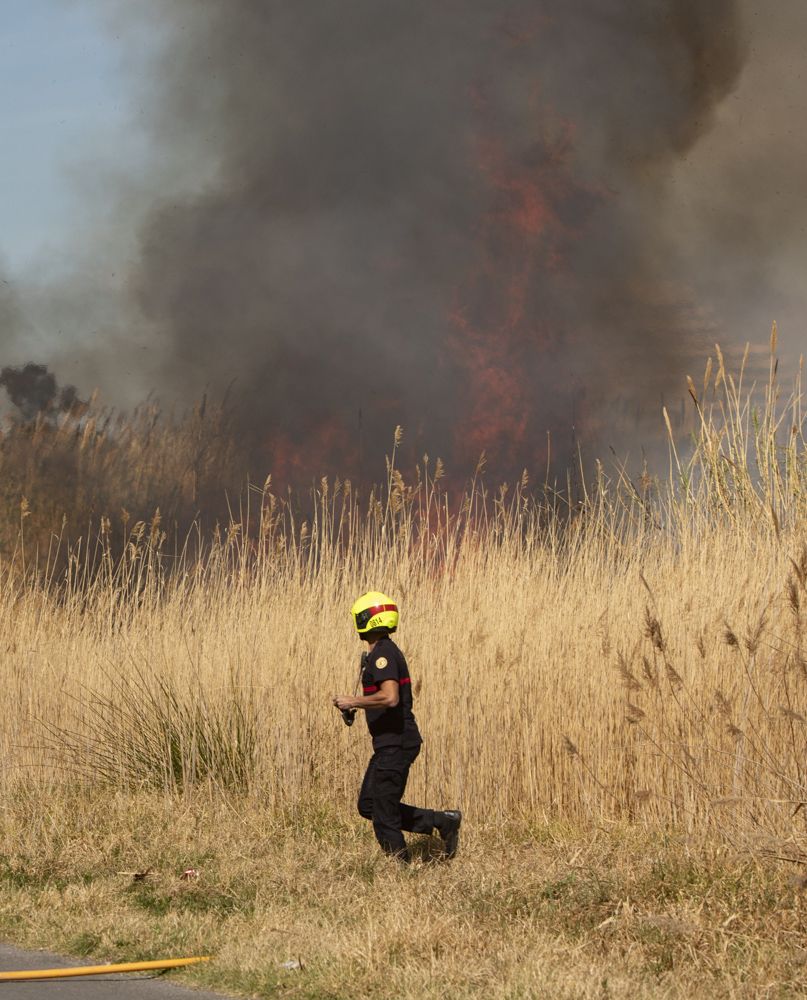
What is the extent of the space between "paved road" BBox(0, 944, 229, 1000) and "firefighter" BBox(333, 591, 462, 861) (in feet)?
6.50

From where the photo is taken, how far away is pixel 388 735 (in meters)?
7.09

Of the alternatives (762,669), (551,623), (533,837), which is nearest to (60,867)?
(533,837)

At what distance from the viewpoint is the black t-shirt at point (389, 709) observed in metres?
7.00

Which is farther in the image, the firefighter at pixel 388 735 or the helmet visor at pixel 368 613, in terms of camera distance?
the helmet visor at pixel 368 613

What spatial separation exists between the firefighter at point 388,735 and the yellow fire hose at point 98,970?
1796 millimetres

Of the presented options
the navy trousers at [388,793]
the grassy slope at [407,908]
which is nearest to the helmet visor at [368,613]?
the navy trousers at [388,793]

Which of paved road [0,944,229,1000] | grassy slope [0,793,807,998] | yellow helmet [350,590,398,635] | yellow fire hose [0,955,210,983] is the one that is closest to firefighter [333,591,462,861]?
yellow helmet [350,590,398,635]

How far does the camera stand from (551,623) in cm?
859

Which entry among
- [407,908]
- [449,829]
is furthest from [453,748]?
[407,908]

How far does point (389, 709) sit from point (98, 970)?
2301 millimetres

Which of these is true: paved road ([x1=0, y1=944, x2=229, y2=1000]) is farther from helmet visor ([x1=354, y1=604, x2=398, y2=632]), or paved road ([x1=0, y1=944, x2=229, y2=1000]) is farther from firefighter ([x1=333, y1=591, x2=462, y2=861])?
helmet visor ([x1=354, y1=604, x2=398, y2=632])

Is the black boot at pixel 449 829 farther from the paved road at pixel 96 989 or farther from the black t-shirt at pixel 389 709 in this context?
the paved road at pixel 96 989

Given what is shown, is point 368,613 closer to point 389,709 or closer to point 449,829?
point 389,709

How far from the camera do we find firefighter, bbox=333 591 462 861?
22.9ft
